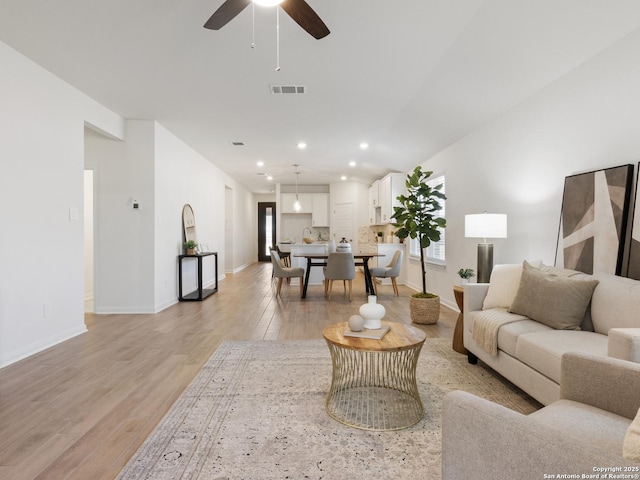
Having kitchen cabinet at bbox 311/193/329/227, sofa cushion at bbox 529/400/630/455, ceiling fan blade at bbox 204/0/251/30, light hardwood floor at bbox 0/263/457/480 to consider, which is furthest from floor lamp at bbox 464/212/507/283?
kitchen cabinet at bbox 311/193/329/227

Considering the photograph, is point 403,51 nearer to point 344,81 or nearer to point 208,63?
point 344,81

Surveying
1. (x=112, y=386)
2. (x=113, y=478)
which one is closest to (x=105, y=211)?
(x=112, y=386)

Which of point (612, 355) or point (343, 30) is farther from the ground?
point (343, 30)

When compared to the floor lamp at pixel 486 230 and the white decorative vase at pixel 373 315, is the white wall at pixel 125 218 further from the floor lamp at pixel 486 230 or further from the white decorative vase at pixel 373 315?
the floor lamp at pixel 486 230

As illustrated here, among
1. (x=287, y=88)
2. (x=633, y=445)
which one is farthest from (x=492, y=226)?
(x=633, y=445)

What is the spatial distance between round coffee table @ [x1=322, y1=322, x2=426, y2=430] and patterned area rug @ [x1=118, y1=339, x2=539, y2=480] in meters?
0.08

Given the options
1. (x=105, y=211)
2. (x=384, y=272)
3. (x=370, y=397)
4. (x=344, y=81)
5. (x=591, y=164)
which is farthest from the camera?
(x=384, y=272)

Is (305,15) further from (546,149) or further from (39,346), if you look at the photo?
(39,346)

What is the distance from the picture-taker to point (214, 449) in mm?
1753

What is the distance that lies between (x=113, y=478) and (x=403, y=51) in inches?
137

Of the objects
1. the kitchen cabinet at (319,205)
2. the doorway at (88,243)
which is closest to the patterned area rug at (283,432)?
the doorway at (88,243)

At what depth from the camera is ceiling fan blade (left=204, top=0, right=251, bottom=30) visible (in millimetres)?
1966

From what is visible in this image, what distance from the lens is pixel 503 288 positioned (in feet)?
9.28

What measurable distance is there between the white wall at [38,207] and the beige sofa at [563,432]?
3576 mm
